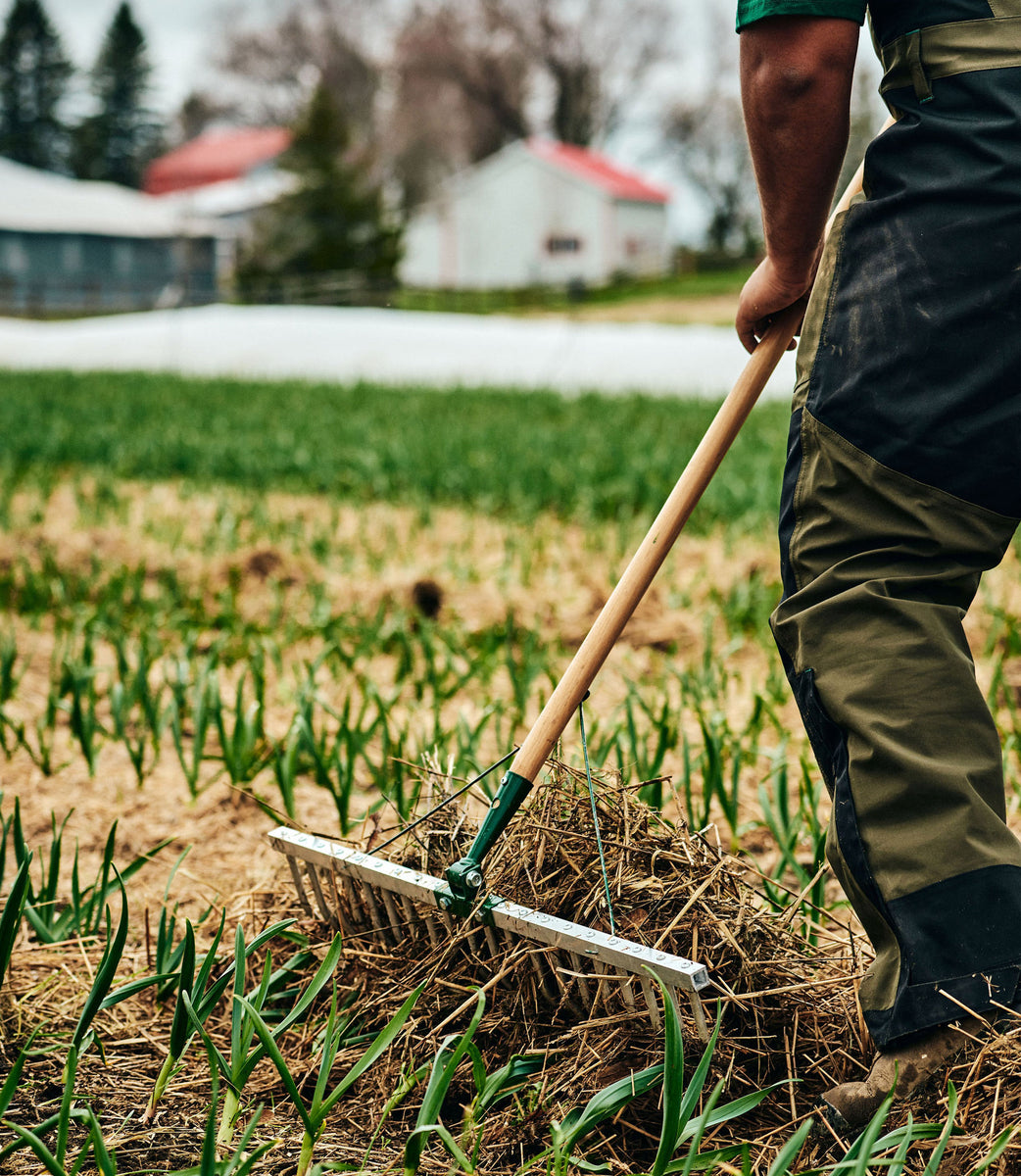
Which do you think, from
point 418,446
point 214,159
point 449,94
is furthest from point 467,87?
point 418,446

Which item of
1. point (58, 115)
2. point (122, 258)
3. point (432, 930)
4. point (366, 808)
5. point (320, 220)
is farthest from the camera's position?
point (58, 115)

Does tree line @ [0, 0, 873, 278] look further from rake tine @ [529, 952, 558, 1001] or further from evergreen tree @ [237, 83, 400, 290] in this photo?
rake tine @ [529, 952, 558, 1001]

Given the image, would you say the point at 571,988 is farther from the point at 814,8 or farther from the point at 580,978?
the point at 814,8

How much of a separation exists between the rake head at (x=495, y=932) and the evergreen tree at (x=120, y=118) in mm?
72768

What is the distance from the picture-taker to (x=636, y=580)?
1.80 meters

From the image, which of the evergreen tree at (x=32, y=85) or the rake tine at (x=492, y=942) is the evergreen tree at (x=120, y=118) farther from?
the rake tine at (x=492, y=942)

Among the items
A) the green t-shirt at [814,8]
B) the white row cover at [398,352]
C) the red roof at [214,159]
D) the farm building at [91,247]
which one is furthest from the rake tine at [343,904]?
the red roof at [214,159]

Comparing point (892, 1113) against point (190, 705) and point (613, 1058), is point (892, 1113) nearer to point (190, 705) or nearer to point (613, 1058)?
point (613, 1058)

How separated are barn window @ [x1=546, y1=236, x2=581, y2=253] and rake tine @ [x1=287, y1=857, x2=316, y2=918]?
1927 inches

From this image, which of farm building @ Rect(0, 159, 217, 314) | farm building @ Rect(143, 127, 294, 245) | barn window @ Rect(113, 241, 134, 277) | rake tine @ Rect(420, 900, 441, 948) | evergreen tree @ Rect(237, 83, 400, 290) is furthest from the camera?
farm building @ Rect(143, 127, 294, 245)

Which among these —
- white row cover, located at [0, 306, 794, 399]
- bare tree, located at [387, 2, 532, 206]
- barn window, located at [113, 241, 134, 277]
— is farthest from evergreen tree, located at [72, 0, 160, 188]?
white row cover, located at [0, 306, 794, 399]

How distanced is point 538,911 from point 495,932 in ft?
0.41

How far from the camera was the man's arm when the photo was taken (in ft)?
4.98

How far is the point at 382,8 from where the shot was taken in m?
48.8
